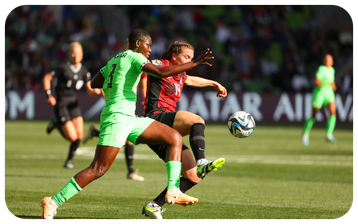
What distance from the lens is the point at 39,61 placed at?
2764 centimetres

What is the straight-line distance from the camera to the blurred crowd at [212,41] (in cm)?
2709

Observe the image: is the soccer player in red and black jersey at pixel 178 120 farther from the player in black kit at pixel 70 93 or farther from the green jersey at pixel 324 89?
the green jersey at pixel 324 89

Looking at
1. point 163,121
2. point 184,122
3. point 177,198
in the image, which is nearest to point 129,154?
point 163,121

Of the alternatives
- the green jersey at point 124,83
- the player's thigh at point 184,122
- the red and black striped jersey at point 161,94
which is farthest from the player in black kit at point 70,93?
the green jersey at point 124,83

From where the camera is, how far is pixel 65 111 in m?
11.3

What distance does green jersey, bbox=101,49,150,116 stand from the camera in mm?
5711

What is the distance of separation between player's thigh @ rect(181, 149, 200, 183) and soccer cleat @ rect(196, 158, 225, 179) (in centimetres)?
24

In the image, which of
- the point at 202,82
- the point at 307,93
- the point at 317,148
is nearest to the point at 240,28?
the point at 307,93

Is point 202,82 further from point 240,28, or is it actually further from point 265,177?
point 240,28

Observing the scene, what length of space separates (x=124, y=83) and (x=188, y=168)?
1279mm

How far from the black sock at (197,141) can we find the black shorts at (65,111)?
18.3ft

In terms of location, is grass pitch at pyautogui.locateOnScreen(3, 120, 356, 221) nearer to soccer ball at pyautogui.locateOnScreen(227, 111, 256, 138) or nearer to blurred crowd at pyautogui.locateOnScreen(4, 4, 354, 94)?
soccer ball at pyautogui.locateOnScreen(227, 111, 256, 138)

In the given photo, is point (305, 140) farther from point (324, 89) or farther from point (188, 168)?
point (188, 168)

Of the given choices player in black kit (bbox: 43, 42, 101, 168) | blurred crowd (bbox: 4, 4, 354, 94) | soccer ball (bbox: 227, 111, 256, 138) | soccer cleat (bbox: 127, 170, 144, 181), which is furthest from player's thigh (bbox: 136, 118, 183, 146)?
blurred crowd (bbox: 4, 4, 354, 94)
